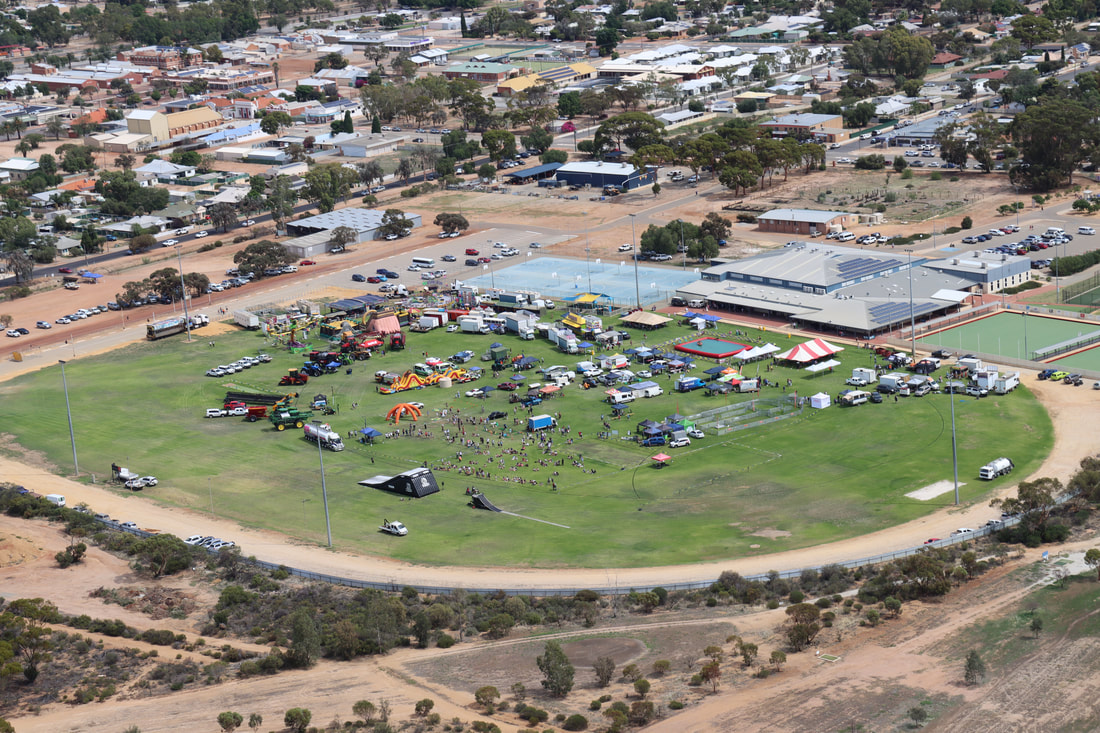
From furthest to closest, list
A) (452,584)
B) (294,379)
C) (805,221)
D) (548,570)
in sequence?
(805,221) → (294,379) → (548,570) → (452,584)

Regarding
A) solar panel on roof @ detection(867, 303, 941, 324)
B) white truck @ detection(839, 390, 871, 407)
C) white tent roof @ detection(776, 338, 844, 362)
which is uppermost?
solar panel on roof @ detection(867, 303, 941, 324)

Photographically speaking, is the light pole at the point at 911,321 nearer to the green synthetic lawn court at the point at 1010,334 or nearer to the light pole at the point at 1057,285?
the green synthetic lawn court at the point at 1010,334

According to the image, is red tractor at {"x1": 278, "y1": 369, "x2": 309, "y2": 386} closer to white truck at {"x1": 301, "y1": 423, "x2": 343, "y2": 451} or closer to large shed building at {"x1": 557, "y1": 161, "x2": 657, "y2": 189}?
white truck at {"x1": 301, "y1": 423, "x2": 343, "y2": 451}

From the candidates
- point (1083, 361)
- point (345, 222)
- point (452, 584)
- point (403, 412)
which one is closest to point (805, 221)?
point (1083, 361)

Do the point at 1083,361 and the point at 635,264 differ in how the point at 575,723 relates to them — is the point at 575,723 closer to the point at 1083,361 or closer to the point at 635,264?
the point at 1083,361

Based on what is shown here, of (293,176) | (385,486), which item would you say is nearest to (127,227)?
(293,176)

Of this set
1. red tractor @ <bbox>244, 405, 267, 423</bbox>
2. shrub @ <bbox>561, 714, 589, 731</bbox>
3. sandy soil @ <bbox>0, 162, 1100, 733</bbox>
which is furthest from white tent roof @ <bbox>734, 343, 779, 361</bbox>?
shrub @ <bbox>561, 714, 589, 731</bbox>

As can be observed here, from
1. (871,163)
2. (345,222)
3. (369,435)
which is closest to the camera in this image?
(369,435)
